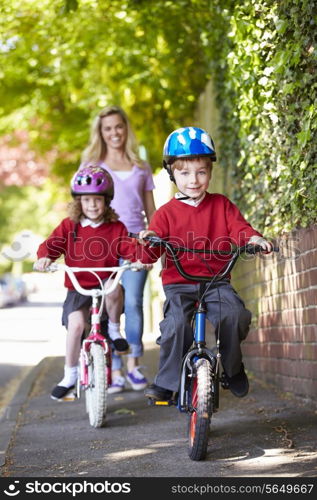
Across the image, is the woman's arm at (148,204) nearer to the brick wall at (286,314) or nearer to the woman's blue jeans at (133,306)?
the woman's blue jeans at (133,306)

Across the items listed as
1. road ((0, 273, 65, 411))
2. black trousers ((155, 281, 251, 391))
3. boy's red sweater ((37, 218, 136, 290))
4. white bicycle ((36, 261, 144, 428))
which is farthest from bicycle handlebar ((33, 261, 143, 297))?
road ((0, 273, 65, 411))

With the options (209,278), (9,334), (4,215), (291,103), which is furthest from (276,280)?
(4,215)

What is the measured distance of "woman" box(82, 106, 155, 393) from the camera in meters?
8.31

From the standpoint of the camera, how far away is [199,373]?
5270 millimetres

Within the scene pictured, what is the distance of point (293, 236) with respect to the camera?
714 centimetres

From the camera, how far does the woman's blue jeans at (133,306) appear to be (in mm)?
8289

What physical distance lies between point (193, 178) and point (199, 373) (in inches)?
50.8

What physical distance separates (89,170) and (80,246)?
0.59m

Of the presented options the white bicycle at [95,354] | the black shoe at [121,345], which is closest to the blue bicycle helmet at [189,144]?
the white bicycle at [95,354]

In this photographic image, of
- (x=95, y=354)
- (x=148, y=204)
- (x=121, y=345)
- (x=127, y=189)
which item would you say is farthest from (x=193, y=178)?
(x=148, y=204)

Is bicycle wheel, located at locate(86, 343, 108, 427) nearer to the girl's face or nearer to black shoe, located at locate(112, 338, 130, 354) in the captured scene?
black shoe, located at locate(112, 338, 130, 354)

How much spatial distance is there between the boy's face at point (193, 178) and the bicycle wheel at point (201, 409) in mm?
1136

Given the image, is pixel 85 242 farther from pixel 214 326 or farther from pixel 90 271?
pixel 214 326

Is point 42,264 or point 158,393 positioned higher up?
point 42,264
